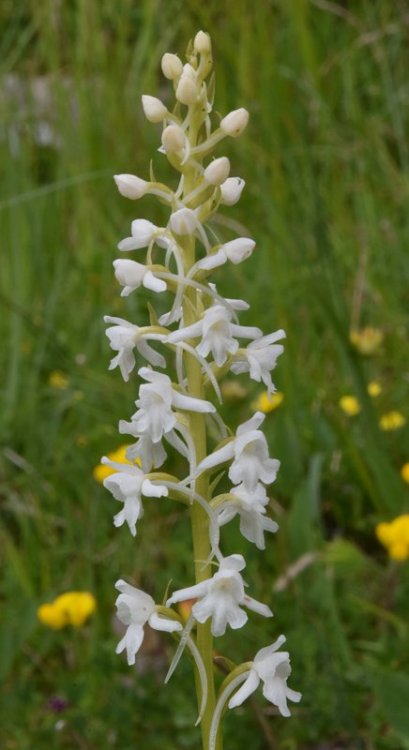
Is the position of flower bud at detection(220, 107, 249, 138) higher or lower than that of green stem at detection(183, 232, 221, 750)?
higher

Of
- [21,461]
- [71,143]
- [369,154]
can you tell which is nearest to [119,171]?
[71,143]

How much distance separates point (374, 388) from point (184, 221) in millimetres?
1838

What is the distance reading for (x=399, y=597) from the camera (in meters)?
2.18

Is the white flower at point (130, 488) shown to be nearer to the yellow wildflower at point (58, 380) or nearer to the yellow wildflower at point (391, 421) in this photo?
the yellow wildflower at point (391, 421)

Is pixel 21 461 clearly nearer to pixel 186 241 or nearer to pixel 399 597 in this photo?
pixel 399 597

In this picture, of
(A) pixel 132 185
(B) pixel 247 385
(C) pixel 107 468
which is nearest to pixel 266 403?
(B) pixel 247 385

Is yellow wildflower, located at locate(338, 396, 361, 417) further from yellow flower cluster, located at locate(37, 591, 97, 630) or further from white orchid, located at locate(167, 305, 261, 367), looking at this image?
white orchid, located at locate(167, 305, 261, 367)

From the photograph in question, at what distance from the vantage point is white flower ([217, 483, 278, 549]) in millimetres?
1044

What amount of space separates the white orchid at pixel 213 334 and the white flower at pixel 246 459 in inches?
2.5

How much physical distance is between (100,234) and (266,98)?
0.89m

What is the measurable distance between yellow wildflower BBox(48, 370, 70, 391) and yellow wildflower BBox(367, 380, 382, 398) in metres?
0.74

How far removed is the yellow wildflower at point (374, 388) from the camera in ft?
9.07

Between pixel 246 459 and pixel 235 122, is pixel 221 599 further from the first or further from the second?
pixel 235 122

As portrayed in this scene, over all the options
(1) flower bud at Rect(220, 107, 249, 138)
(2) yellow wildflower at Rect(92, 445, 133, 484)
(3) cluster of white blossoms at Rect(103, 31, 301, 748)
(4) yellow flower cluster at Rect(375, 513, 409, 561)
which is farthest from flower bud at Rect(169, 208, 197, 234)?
(2) yellow wildflower at Rect(92, 445, 133, 484)
